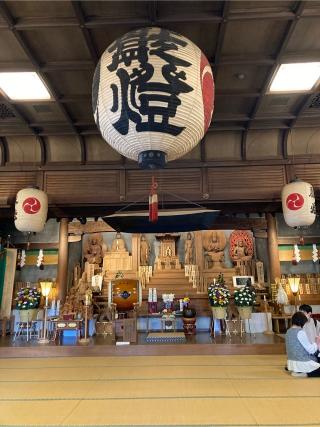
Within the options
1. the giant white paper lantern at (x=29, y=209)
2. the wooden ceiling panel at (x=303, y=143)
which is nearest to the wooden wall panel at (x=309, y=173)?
the wooden ceiling panel at (x=303, y=143)

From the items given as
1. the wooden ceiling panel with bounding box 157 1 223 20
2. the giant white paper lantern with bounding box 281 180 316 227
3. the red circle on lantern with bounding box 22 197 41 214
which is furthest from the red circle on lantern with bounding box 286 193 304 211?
the red circle on lantern with bounding box 22 197 41 214

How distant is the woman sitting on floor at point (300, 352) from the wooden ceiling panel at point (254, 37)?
318cm

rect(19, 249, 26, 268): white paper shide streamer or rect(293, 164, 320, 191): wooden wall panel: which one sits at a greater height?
rect(293, 164, 320, 191): wooden wall panel

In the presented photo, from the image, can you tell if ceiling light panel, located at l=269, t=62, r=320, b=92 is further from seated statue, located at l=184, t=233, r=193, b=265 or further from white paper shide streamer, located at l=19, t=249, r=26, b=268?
white paper shide streamer, located at l=19, t=249, r=26, b=268

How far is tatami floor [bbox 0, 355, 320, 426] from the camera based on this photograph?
2479mm

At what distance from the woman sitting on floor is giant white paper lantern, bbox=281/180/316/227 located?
1872 millimetres

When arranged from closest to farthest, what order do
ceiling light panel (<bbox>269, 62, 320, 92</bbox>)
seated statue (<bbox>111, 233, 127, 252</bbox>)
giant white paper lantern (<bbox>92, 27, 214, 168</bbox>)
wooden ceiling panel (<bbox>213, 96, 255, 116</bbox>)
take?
giant white paper lantern (<bbox>92, 27, 214, 168</bbox>), ceiling light panel (<bbox>269, 62, 320, 92</bbox>), wooden ceiling panel (<bbox>213, 96, 255, 116</bbox>), seated statue (<bbox>111, 233, 127, 252</bbox>)

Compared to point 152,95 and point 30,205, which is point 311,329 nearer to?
point 152,95

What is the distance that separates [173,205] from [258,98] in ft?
7.50

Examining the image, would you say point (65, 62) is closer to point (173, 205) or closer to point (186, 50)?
point (186, 50)

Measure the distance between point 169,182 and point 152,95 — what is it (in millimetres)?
3229

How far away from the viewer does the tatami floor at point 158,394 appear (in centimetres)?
248

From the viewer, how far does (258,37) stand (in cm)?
390

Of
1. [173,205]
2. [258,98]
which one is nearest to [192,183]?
[173,205]
